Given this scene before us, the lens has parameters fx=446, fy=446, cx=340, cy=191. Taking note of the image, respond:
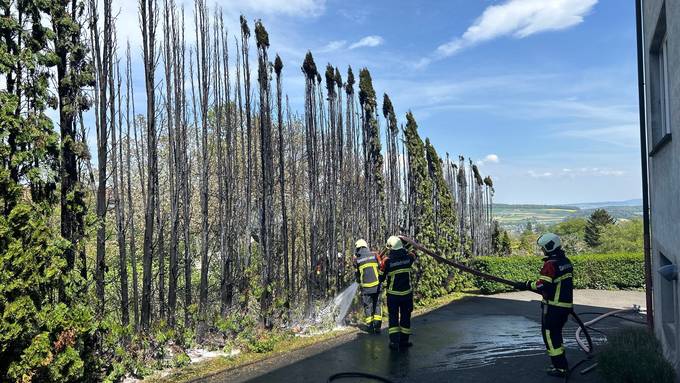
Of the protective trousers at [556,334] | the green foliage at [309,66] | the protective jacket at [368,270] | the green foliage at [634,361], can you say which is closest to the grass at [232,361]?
the protective jacket at [368,270]

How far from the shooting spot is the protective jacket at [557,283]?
6.23 m

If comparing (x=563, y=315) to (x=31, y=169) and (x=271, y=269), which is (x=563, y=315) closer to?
(x=271, y=269)

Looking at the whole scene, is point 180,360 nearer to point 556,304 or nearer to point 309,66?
point 556,304

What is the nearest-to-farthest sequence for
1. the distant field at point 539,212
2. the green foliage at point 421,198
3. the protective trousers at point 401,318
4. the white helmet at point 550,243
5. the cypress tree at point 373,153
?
the white helmet at point 550,243
the protective trousers at point 401,318
the cypress tree at point 373,153
the green foliage at point 421,198
the distant field at point 539,212

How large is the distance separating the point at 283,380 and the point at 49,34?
524 cm

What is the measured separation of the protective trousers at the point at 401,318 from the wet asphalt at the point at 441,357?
0.26 m

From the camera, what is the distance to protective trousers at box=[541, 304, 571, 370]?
618cm

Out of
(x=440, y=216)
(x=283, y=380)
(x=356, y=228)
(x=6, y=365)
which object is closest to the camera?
(x=6, y=365)

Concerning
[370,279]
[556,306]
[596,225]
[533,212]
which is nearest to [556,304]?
[556,306]

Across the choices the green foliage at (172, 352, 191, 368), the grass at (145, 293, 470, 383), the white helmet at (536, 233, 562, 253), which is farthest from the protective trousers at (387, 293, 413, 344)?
the green foliage at (172, 352, 191, 368)

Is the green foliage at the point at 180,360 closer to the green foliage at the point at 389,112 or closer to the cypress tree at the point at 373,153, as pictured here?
the cypress tree at the point at 373,153

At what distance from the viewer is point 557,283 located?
20.4 feet

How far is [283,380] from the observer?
6.09 m

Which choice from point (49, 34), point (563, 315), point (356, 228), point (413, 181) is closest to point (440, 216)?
point (413, 181)
